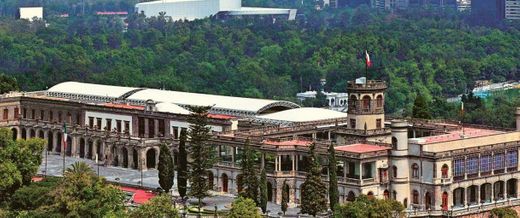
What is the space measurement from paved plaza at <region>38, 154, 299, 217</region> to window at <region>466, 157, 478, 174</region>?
9.77 meters

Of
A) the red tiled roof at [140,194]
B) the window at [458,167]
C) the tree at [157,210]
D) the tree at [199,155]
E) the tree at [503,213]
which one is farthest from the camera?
the red tiled roof at [140,194]

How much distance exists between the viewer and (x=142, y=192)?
10275 centimetres

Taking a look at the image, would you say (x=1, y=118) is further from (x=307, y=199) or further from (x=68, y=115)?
(x=307, y=199)

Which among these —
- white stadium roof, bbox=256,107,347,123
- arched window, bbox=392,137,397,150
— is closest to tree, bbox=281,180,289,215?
arched window, bbox=392,137,397,150

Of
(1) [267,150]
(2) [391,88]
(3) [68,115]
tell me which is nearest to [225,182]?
(1) [267,150]

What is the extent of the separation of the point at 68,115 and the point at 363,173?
117 feet

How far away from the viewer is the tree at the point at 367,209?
88938 millimetres

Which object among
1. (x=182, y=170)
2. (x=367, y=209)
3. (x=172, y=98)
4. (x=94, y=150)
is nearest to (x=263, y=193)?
(x=182, y=170)

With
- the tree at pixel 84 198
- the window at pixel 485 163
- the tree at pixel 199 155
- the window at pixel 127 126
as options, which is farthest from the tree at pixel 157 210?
the window at pixel 127 126

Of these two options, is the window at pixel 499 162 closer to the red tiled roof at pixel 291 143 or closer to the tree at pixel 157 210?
the red tiled roof at pixel 291 143

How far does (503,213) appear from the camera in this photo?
93938 millimetres

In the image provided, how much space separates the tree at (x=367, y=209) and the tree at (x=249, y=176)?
21.1 feet

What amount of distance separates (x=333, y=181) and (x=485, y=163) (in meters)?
9.59

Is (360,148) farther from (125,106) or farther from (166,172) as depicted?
(125,106)
